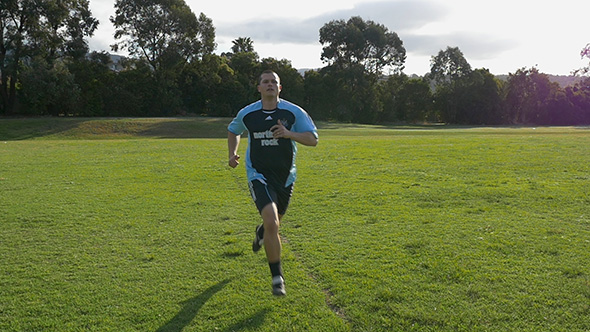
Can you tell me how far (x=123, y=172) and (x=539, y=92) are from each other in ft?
281

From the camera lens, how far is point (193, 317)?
450cm

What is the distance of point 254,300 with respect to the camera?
488 centimetres

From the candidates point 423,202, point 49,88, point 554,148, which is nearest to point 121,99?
point 49,88

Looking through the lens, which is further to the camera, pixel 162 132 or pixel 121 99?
pixel 121 99

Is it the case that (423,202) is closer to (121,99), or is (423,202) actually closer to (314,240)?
(314,240)

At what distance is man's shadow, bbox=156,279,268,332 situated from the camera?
4.31 m

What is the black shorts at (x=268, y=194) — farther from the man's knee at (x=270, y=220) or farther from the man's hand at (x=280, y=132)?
the man's hand at (x=280, y=132)

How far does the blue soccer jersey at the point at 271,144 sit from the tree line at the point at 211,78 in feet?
145

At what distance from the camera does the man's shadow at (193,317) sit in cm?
431

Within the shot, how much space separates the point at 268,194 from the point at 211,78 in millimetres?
54564

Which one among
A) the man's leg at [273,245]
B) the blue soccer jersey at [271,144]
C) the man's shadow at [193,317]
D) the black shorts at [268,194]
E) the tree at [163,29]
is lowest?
the man's shadow at [193,317]

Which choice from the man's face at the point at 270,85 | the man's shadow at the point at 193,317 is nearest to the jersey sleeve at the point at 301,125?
the man's face at the point at 270,85

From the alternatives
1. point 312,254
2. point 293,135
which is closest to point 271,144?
point 293,135

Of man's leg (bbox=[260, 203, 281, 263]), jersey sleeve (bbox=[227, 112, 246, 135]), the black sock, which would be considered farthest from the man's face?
the black sock
